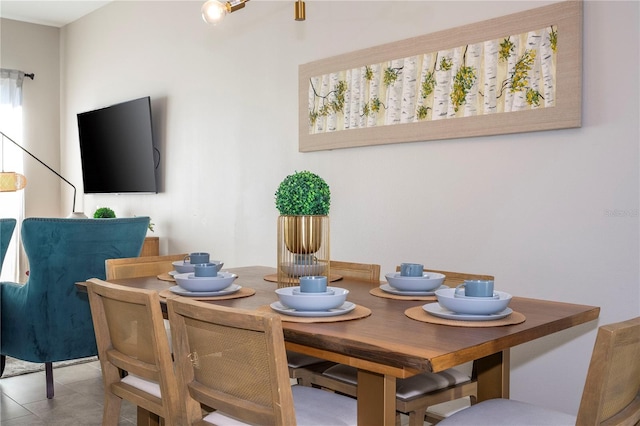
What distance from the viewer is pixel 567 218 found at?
2.58 metres

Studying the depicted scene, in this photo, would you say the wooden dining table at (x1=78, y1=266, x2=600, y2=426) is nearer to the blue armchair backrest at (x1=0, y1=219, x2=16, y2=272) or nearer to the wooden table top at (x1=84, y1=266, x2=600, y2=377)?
the wooden table top at (x1=84, y1=266, x2=600, y2=377)

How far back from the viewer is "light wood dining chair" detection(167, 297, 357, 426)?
1359 mm

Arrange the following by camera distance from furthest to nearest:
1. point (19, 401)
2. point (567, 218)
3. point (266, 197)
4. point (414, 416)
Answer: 1. point (266, 197)
2. point (19, 401)
3. point (567, 218)
4. point (414, 416)

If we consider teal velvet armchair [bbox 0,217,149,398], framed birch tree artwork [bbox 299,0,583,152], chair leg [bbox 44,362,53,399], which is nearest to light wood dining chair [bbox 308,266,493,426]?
framed birch tree artwork [bbox 299,0,583,152]

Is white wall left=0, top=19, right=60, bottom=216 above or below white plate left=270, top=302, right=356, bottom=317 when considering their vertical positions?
above

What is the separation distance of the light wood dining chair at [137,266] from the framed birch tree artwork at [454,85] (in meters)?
1.21

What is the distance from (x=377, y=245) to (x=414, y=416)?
142 centimetres

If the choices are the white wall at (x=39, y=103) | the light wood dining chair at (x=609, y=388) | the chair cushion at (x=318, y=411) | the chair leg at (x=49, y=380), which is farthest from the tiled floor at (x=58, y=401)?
the white wall at (x=39, y=103)

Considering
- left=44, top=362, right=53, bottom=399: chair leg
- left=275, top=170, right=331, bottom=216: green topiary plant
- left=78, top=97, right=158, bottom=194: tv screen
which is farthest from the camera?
left=78, top=97, right=158, bottom=194: tv screen

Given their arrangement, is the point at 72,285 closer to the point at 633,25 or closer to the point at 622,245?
the point at 622,245

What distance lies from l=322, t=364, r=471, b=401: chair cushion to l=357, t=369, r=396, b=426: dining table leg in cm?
50

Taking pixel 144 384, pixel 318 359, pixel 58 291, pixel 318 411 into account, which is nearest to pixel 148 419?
pixel 144 384

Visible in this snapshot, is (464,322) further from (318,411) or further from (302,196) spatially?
(302,196)

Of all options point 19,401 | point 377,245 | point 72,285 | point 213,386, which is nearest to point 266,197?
point 377,245
